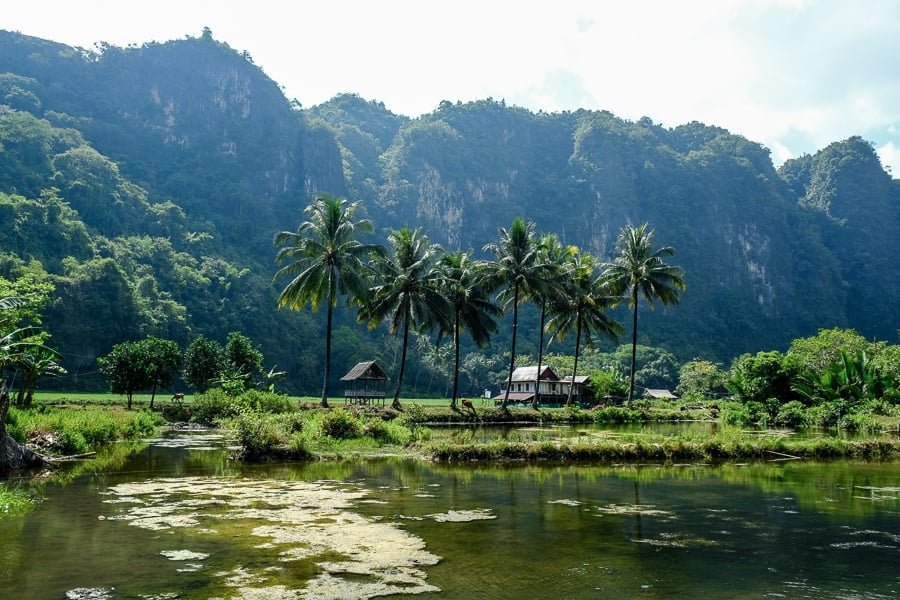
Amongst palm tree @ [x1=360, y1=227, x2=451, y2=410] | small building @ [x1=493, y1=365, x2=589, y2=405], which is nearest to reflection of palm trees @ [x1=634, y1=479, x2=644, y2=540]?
palm tree @ [x1=360, y1=227, x2=451, y2=410]

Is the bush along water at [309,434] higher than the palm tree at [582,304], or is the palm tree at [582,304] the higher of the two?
the palm tree at [582,304]

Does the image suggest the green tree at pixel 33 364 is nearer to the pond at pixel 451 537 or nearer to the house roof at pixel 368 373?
the pond at pixel 451 537

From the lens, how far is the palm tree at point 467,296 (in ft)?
154

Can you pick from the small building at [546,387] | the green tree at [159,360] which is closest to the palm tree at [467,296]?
the green tree at [159,360]

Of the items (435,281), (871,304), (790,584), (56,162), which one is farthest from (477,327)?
(871,304)

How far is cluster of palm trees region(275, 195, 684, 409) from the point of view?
3947 centimetres

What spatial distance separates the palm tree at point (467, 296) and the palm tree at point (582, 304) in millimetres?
5950

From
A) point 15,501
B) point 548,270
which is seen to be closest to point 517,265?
point 548,270

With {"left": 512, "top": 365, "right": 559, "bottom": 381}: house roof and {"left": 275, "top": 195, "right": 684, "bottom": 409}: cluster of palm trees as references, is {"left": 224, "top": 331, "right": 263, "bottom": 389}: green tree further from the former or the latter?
{"left": 512, "top": 365, "right": 559, "bottom": 381}: house roof

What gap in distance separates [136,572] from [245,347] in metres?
40.0

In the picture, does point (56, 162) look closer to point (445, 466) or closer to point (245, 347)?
point (245, 347)

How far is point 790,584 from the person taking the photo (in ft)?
25.9

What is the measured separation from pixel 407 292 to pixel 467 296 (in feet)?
20.3

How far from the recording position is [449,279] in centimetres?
4481
